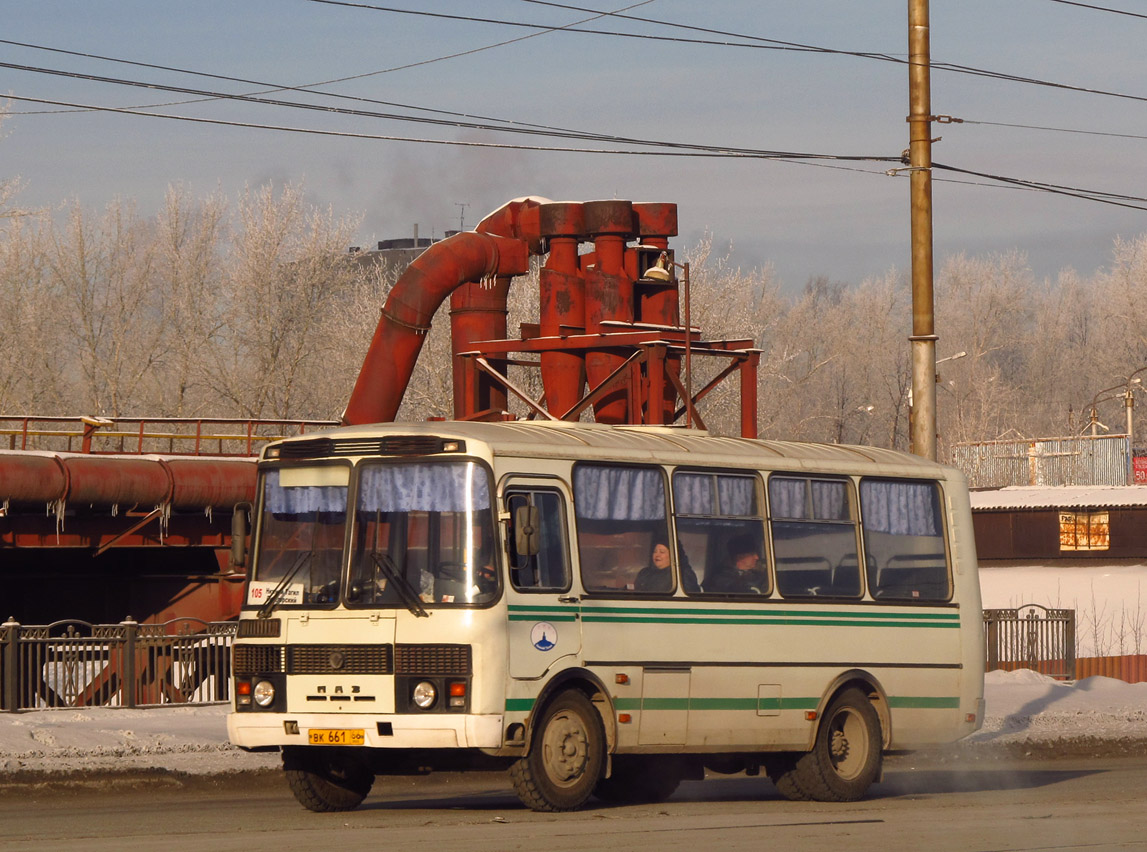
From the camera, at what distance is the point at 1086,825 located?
11.7 metres

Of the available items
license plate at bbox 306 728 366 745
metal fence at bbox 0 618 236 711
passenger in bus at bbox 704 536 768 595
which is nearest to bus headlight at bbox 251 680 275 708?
license plate at bbox 306 728 366 745

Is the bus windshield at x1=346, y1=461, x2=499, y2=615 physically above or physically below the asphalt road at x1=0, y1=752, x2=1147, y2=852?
above

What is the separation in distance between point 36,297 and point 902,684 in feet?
170

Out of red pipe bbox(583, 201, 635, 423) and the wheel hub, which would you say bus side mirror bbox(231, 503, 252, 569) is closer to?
the wheel hub

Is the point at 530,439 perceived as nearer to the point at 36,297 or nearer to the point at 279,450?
the point at 279,450

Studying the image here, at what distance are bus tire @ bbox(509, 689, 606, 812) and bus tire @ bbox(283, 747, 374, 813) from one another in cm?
149

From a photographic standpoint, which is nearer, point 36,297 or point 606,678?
point 606,678

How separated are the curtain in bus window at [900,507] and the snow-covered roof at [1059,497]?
151 feet

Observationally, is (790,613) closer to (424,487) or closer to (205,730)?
(424,487)

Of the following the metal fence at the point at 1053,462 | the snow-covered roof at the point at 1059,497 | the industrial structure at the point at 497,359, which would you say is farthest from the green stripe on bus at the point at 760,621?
the metal fence at the point at 1053,462

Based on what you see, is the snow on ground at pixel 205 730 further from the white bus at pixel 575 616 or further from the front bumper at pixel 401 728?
the front bumper at pixel 401 728

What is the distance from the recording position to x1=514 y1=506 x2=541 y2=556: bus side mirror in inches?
448

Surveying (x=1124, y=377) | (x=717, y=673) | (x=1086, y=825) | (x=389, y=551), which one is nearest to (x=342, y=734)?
(x=389, y=551)

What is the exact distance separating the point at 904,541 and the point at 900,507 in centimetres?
31
